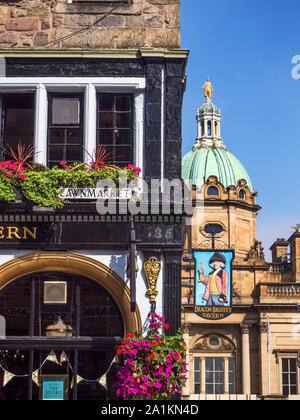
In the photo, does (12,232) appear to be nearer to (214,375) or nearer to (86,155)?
(86,155)

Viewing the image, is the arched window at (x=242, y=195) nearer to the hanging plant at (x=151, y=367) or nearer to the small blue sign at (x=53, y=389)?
the small blue sign at (x=53, y=389)

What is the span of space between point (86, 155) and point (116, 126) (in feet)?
3.00

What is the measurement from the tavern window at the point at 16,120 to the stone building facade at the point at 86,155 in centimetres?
2

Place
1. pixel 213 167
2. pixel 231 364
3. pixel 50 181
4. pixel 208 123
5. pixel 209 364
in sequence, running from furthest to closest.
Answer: pixel 208 123 → pixel 213 167 → pixel 209 364 → pixel 231 364 → pixel 50 181

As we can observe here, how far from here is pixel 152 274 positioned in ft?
52.4

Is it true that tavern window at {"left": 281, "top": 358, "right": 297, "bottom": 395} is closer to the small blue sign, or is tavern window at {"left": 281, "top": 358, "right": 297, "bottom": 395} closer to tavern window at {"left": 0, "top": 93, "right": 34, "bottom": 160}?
the small blue sign

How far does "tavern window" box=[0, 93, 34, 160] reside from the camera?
17016mm

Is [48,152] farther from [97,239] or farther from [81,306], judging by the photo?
[81,306]

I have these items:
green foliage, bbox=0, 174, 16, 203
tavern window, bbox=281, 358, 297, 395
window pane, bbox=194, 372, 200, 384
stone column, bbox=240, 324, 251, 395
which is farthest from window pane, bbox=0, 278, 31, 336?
window pane, bbox=194, 372, 200, 384

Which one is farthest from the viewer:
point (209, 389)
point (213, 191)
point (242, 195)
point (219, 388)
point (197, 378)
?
point (242, 195)

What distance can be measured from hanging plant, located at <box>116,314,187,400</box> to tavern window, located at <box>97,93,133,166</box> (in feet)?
11.6

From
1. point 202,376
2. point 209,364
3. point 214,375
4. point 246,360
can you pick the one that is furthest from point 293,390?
point 202,376

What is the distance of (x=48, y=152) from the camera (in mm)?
16859
